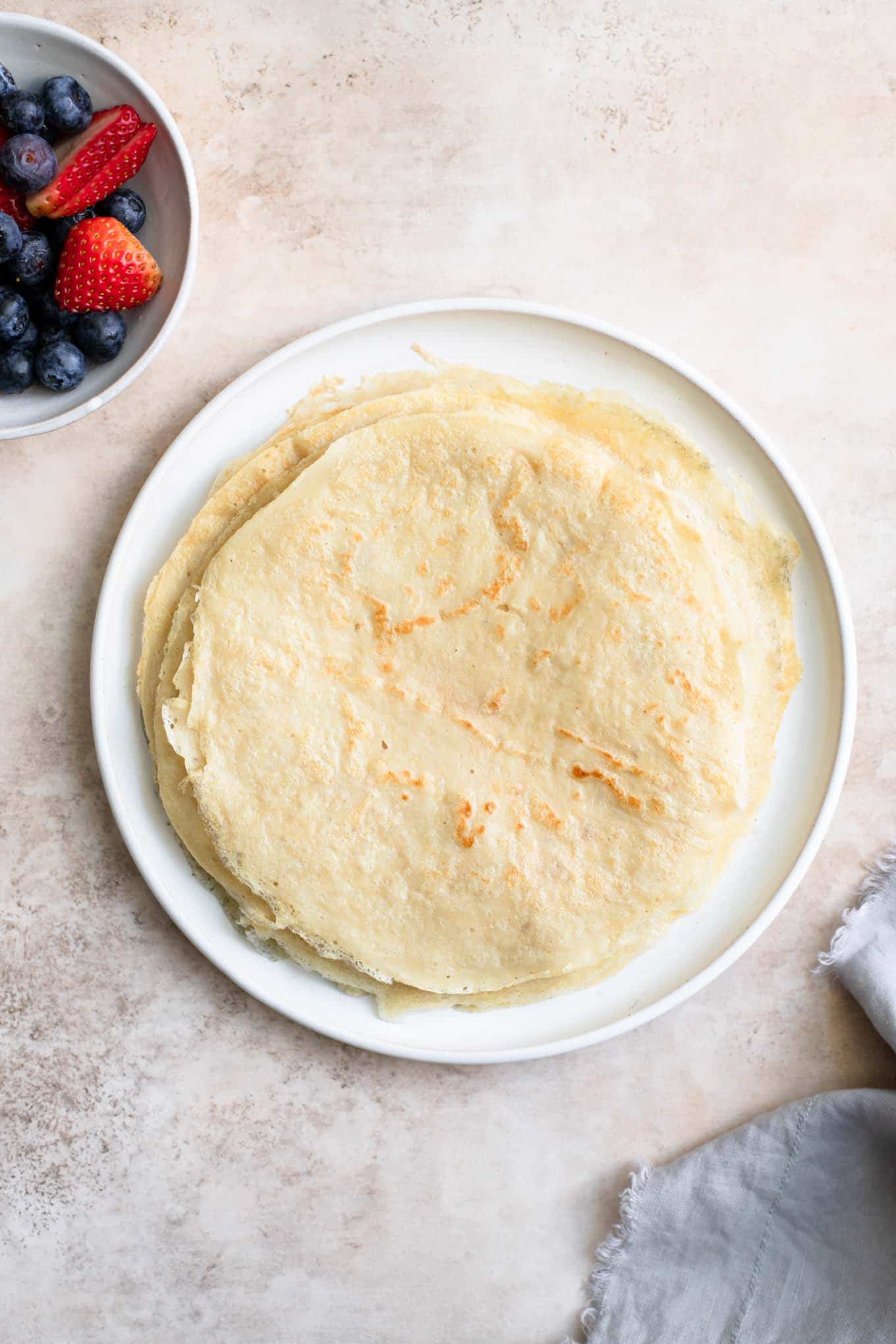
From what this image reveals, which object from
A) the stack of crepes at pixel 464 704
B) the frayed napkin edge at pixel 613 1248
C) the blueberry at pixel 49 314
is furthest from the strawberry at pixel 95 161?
the frayed napkin edge at pixel 613 1248

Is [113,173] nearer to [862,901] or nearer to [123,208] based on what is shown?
[123,208]

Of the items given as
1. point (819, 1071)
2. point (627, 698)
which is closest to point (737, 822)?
point (627, 698)

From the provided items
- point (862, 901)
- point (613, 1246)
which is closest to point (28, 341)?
point (862, 901)

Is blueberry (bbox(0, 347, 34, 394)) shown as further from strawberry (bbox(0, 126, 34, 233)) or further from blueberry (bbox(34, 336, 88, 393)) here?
strawberry (bbox(0, 126, 34, 233))

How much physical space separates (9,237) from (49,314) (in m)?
0.17

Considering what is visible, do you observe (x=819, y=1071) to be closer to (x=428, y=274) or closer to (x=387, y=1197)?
(x=387, y=1197)

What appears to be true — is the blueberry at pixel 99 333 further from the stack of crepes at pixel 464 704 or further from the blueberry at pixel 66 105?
the stack of crepes at pixel 464 704

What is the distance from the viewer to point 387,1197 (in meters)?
2.33

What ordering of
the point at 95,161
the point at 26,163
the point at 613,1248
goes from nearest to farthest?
the point at 26,163, the point at 95,161, the point at 613,1248

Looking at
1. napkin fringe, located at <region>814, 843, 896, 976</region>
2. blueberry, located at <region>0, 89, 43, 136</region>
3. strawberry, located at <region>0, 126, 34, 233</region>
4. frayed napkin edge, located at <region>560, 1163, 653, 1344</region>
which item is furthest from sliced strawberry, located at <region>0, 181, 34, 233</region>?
frayed napkin edge, located at <region>560, 1163, 653, 1344</region>

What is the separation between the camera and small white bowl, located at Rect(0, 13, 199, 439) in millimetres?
1961

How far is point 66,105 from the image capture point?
1.94m

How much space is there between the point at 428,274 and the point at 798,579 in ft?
3.63

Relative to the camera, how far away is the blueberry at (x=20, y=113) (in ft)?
6.23
